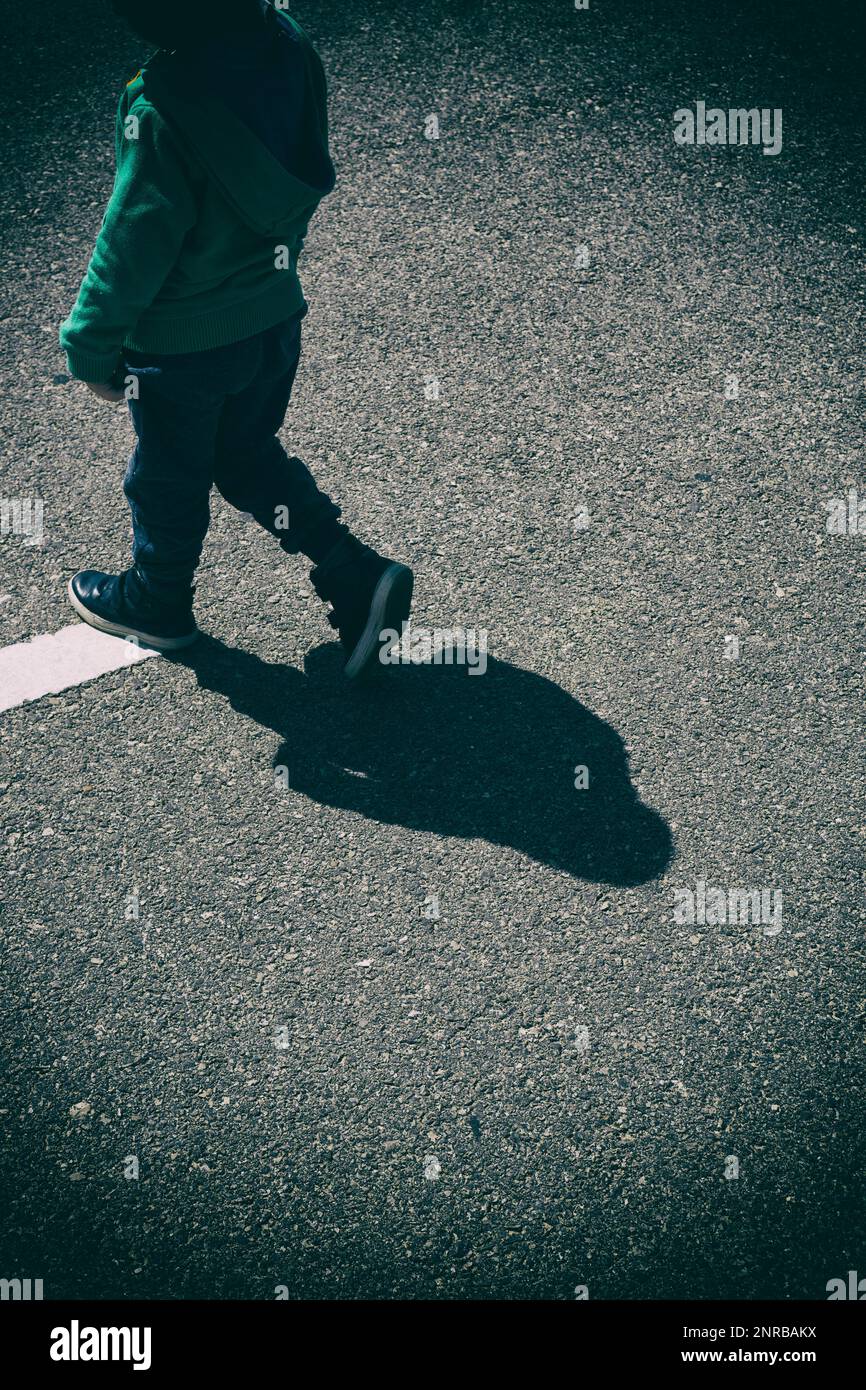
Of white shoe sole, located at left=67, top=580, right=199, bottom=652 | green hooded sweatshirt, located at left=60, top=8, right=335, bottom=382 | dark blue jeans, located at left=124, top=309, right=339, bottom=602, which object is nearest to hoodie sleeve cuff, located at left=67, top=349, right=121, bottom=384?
green hooded sweatshirt, located at left=60, top=8, right=335, bottom=382

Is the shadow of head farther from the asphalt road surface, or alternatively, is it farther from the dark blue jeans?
the dark blue jeans

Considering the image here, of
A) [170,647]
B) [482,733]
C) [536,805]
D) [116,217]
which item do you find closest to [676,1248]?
[536,805]

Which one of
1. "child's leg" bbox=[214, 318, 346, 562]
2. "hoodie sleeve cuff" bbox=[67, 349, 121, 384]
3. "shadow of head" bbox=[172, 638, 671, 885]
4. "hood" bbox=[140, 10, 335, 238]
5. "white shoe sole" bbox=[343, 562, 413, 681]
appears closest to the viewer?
"hood" bbox=[140, 10, 335, 238]

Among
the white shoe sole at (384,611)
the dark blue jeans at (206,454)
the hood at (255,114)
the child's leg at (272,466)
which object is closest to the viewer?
the hood at (255,114)

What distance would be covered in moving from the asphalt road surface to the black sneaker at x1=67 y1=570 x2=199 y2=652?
0.28ft

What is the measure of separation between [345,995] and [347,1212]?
511mm

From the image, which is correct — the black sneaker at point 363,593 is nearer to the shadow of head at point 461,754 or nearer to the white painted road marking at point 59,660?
the shadow of head at point 461,754

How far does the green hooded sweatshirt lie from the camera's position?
254 cm

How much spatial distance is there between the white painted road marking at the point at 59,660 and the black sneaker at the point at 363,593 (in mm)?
643

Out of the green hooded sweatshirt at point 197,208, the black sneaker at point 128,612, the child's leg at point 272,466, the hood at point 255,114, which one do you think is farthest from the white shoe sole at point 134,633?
the hood at point 255,114

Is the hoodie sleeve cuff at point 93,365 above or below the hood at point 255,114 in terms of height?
below

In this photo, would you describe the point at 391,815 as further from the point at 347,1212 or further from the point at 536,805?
the point at 347,1212

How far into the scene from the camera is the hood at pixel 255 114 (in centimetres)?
253

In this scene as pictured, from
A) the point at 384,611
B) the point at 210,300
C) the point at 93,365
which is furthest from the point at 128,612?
the point at 210,300
